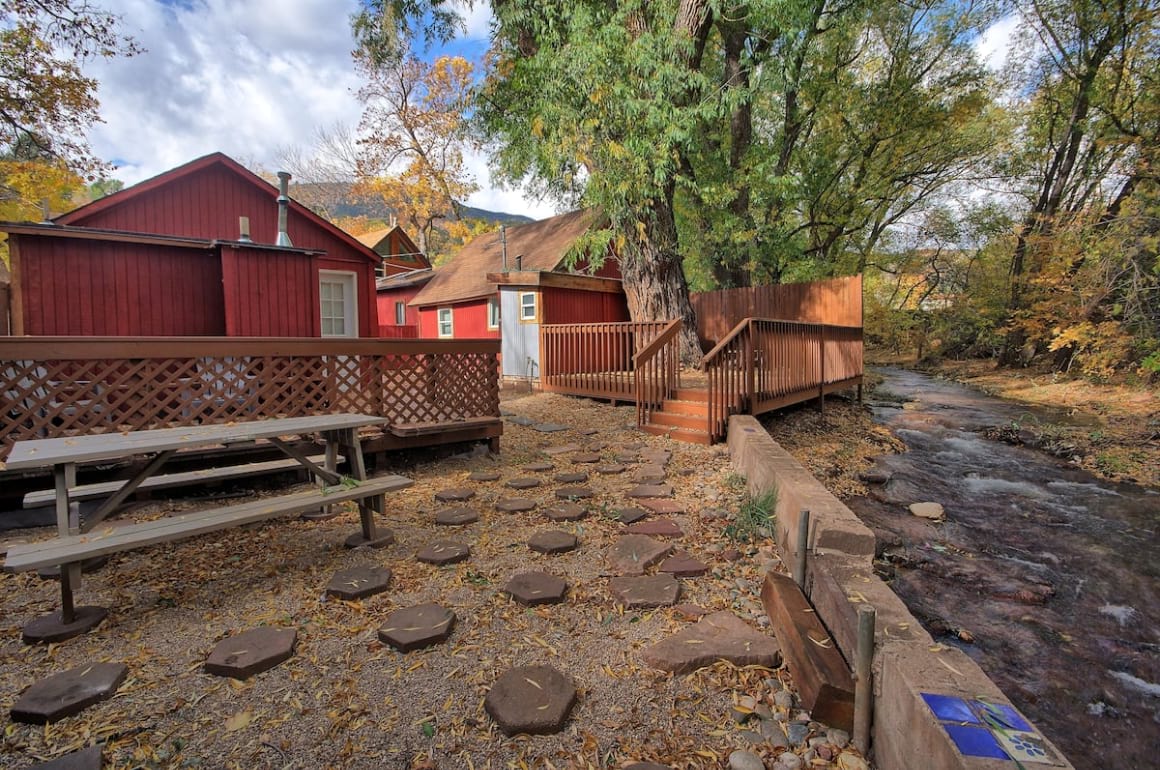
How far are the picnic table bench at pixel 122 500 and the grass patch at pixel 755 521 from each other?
2219 millimetres

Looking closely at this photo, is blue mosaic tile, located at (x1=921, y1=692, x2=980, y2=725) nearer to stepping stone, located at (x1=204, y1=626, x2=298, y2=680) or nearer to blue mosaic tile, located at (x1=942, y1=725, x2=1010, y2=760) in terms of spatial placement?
blue mosaic tile, located at (x1=942, y1=725, x2=1010, y2=760)

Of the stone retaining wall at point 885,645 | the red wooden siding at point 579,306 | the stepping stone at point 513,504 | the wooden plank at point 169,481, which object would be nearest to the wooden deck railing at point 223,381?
the wooden plank at point 169,481

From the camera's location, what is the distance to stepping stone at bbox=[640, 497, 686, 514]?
408 cm

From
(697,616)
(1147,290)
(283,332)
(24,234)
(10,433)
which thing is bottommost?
(697,616)

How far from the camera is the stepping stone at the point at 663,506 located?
408 centimetres

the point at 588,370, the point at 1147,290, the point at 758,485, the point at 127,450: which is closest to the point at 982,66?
the point at 1147,290

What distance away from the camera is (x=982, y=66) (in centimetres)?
1567

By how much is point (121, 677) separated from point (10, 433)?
2.97 meters

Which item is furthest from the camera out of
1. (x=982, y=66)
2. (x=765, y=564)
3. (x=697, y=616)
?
(x=982, y=66)

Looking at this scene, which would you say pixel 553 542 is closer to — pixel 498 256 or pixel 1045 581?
pixel 1045 581

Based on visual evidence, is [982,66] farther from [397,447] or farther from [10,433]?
[10,433]

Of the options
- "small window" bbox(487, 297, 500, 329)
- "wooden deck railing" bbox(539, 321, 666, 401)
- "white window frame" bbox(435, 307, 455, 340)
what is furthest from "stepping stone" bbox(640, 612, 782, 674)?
"white window frame" bbox(435, 307, 455, 340)

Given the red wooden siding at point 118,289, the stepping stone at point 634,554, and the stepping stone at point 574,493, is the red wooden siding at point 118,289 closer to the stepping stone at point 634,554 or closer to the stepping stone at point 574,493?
the stepping stone at point 574,493

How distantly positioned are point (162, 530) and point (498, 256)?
1521 centimetres
